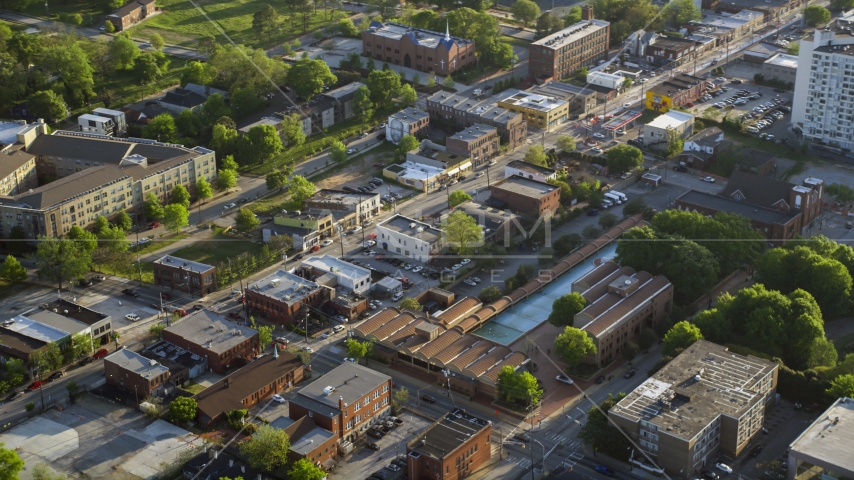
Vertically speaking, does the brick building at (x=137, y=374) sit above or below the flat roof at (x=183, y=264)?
below

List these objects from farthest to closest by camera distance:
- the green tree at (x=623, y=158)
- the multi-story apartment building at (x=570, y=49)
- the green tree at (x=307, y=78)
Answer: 1. the multi-story apartment building at (x=570, y=49)
2. the green tree at (x=307, y=78)
3. the green tree at (x=623, y=158)

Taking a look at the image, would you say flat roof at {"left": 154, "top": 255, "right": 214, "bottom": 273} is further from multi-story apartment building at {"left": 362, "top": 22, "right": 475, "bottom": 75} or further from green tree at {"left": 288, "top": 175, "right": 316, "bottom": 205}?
multi-story apartment building at {"left": 362, "top": 22, "right": 475, "bottom": 75}

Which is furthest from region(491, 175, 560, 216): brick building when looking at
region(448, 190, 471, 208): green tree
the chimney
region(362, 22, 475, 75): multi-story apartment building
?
the chimney

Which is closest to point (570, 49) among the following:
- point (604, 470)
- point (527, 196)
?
point (527, 196)

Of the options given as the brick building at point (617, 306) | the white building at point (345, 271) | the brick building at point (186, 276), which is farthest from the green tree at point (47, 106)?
→ the brick building at point (617, 306)

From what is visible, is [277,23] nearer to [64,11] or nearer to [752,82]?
[64,11]

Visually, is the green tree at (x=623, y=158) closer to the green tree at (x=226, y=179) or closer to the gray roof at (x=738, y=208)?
the gray roof at (x=738, y=208)
